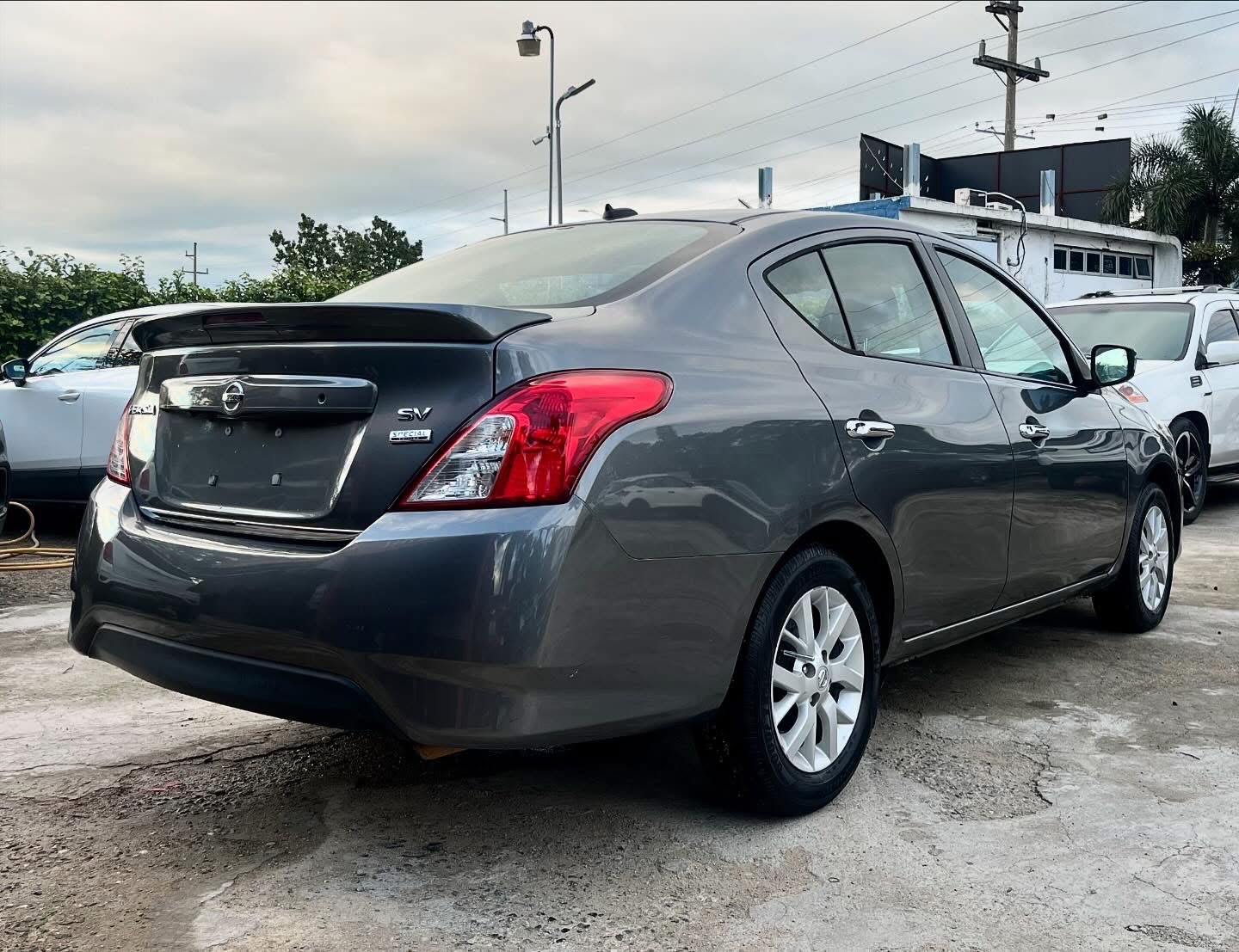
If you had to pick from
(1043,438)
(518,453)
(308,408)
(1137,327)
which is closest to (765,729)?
(518,453)

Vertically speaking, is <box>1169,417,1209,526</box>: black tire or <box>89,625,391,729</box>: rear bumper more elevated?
<box>1169,417,1209,526</box>: black tire

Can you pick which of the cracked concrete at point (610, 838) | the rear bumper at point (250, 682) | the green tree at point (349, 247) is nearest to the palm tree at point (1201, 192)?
the cracked concrete at point (610, 838)

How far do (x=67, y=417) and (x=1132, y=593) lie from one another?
651cm

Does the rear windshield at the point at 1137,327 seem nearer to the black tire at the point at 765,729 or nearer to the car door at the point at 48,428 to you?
the black tire at the point at 765,729

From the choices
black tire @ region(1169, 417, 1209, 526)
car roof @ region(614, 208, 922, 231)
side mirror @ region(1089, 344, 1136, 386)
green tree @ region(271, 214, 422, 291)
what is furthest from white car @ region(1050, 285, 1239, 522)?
green tree @ region(271, 214, 422, 291)

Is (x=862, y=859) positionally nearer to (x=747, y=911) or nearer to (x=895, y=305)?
(x=747, y=911)

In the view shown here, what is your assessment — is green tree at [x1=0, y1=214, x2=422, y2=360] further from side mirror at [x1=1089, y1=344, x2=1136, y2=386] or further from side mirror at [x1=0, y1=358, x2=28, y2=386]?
side mirror at [x1=1089, y1=344, x2=1136, y2=386]

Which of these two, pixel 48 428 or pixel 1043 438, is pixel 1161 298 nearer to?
pixel 1043 438

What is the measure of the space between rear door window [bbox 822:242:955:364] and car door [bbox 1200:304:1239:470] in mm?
6000

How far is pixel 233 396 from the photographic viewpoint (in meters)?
2.84

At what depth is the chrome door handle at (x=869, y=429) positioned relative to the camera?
324 cm

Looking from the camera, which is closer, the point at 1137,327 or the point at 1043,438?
the point at 1043,438

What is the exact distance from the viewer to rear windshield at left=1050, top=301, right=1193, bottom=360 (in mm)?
8984

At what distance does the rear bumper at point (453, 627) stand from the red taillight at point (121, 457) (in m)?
0.44
